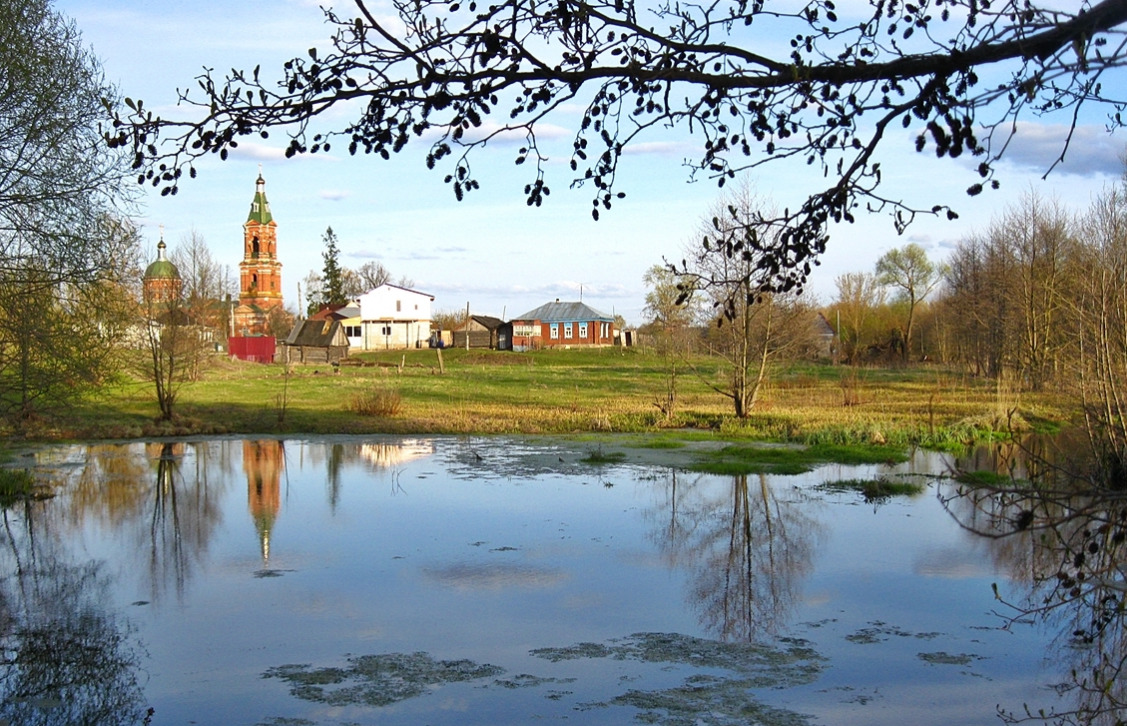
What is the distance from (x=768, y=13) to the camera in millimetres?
5285

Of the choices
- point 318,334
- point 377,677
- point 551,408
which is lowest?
point 377,677

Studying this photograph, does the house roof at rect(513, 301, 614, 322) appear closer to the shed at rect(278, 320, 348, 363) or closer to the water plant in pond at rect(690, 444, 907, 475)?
the shed at rect(278, 320, 348, 363)

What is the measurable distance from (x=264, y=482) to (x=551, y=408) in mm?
13548

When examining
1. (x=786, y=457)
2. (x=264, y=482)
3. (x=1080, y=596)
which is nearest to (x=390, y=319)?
(x=786, y=457)

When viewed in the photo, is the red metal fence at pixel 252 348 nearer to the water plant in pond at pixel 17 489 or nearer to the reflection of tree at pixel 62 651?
the water plant in pond at pixel 17 489

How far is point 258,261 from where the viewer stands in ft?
316

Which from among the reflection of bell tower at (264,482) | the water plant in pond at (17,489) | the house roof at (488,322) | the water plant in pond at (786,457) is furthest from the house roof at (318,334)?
the water plant in pond at (17,489)

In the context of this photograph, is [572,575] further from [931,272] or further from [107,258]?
[931,272]

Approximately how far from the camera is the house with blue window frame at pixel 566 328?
276 feet

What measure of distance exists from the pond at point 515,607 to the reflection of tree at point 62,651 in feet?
0.10

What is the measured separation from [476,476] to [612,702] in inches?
427

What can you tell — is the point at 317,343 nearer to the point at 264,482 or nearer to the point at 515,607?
the point at 264,482

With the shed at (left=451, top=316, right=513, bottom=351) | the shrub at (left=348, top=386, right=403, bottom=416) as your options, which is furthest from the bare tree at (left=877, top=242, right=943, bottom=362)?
the shrub at (left=348, top=386, right=403, bottom=416)

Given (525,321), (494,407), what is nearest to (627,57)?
(494,407)
